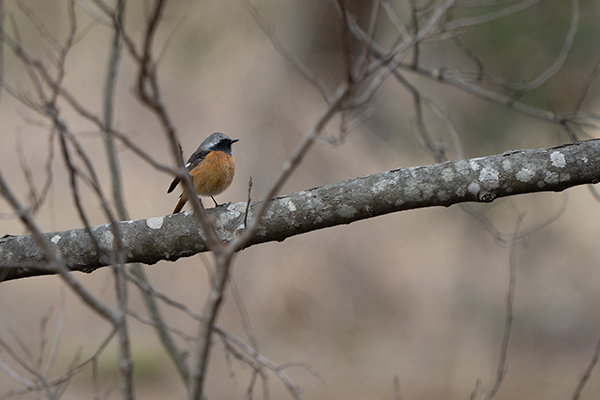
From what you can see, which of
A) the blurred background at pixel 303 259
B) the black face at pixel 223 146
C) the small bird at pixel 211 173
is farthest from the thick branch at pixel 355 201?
the blurred background at pixel 303 259

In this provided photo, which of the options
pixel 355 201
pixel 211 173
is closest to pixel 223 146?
pixel 211 173

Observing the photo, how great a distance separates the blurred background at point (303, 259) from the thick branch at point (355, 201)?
6.78m

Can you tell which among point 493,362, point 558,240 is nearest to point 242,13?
point 558,240

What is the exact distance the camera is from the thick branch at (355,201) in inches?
112

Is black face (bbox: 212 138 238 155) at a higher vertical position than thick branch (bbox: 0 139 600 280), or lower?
higher

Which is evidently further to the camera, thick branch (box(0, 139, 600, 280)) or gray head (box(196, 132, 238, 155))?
gray head (box(196, 132, 238, 155))

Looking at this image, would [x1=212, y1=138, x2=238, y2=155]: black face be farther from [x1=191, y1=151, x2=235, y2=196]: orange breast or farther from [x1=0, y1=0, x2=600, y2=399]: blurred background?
[x1=0, y1=0, x2=600, y2=399]: blurred background

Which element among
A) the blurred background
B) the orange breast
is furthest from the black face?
the blurred background

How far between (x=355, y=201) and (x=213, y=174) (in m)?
1.90

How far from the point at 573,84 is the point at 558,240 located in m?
3.68

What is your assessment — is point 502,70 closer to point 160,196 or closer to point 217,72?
point 217,72

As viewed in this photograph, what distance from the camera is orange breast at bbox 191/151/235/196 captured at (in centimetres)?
450

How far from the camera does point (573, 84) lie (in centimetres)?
738

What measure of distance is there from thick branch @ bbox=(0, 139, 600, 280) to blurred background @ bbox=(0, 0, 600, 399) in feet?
22.2
